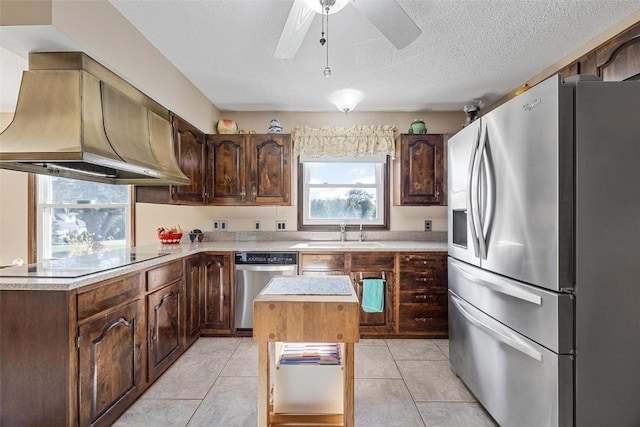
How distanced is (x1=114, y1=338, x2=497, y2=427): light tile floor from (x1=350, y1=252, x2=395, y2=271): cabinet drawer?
29.1 inches

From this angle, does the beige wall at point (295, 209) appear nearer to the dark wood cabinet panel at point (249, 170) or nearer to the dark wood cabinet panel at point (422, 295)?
the dark wood cabinet panel at point (249, 170)

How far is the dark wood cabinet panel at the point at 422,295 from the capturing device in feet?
10.4

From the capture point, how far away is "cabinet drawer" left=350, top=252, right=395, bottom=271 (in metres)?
3.18

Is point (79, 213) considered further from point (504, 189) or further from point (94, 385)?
point (504, 189)

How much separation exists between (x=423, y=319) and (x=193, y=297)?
2.24 meters

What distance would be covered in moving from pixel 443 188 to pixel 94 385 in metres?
3.34

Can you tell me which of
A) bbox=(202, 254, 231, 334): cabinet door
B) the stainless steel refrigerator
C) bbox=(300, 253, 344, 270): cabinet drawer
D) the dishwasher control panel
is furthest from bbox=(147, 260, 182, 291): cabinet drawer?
the stainless steel refrigerator

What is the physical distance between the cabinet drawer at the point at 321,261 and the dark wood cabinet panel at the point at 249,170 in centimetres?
72

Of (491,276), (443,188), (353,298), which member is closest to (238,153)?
(443,188)

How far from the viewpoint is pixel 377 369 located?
256 cm

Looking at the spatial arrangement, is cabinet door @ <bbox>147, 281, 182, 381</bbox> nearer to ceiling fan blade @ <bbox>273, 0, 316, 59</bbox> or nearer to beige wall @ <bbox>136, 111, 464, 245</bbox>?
beige wall @ <bbox>136, 111, 464, 245</bbox>

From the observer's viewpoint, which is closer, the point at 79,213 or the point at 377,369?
the point at 377,369

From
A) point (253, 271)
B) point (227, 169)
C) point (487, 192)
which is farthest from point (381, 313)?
point (227, 169)

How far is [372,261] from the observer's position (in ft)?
10.5
